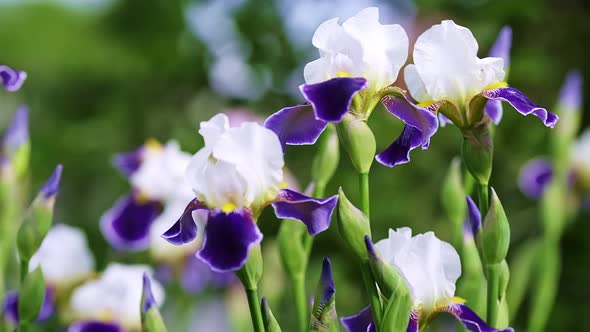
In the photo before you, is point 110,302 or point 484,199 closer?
point 484,199

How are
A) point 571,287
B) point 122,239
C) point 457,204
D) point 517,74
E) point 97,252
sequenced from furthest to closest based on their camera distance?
point 97,252 < point 571,287 < point 517,74 < point 122,239 < point 457,204

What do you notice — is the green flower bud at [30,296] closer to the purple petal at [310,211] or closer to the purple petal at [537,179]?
the purple petal at [310,211]

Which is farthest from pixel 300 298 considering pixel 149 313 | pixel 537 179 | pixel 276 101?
pixel 276 101

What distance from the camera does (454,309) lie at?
48 centimetres

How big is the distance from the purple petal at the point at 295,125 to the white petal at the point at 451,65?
0.25 ft

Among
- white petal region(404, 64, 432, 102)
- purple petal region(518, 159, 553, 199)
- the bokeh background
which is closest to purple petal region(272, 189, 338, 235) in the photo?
white petal region(404, 64, 432, 102)

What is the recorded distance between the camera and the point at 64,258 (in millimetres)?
825

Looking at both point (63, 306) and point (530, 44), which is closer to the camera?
point (63, 306)

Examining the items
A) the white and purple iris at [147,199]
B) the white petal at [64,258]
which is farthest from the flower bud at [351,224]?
the white petal at [64,258]

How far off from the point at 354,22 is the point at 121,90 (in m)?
1.91

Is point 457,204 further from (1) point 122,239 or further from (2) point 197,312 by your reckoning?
(2) point 197,312

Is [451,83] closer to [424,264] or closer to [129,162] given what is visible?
[424,264]

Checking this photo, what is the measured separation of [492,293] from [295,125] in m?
0.15

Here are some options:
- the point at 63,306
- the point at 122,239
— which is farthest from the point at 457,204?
the point at 63,306
